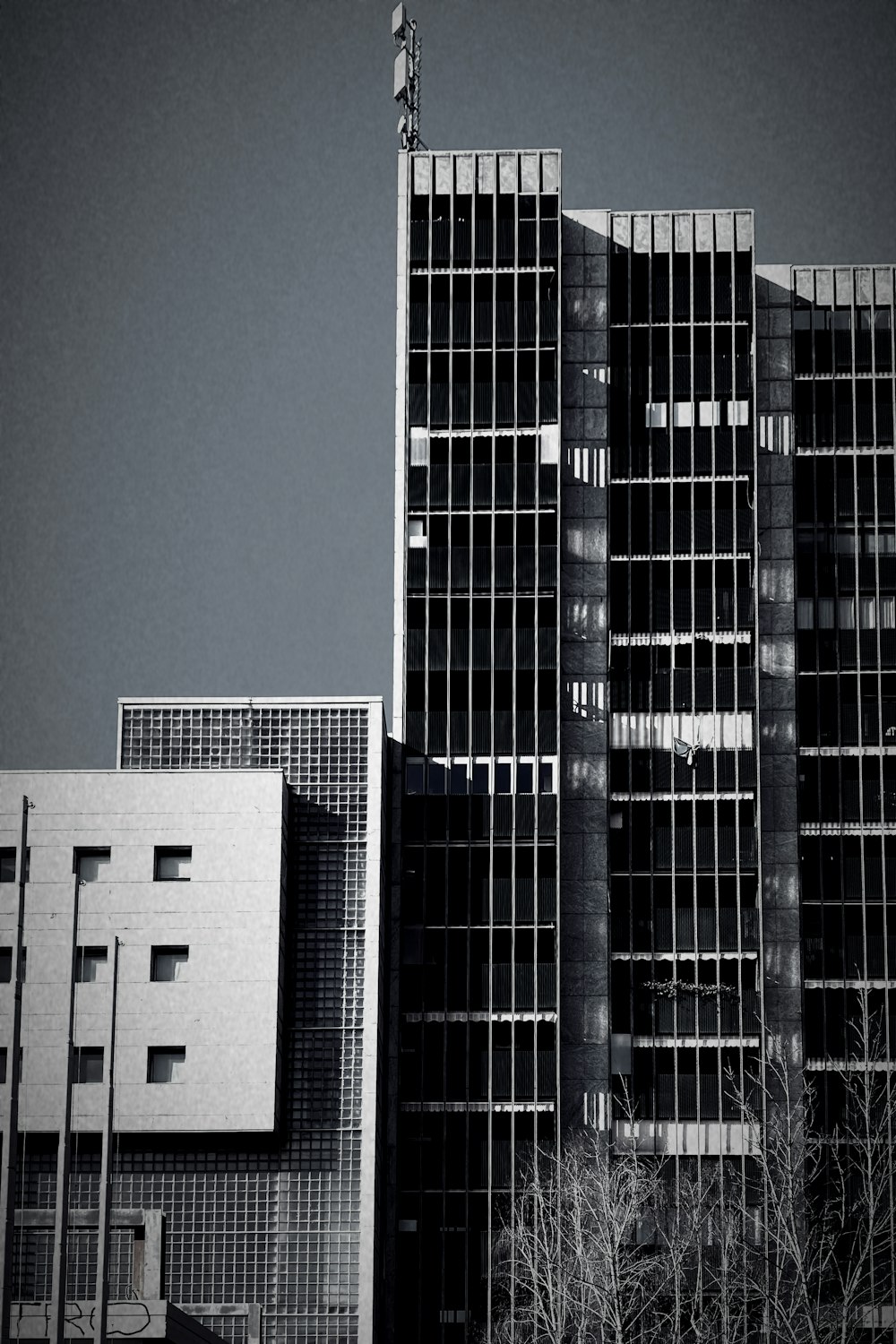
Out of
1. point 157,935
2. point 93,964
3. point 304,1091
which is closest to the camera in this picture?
point 157,935

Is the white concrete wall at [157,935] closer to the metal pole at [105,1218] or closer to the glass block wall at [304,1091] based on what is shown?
the glass block wall at [304,1091]

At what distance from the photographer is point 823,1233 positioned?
103 m

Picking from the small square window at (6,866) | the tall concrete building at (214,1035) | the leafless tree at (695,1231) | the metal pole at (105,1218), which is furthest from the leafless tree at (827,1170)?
the small square window at (6,866)

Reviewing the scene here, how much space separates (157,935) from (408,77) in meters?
48.8

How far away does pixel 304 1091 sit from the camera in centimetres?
10488

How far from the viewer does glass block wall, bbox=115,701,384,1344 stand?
102 meters

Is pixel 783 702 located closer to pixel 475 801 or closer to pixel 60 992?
pixel 475 801

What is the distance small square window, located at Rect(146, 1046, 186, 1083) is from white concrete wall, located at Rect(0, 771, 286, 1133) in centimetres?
27

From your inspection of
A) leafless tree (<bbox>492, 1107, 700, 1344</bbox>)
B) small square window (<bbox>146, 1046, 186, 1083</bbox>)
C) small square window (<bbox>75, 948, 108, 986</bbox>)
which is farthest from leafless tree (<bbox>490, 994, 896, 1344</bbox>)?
small square window (<bbox>75, 948, 108, 986</bbox>)

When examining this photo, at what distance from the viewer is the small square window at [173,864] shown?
10556cm

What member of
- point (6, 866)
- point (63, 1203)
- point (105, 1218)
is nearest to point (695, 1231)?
point (6, 866)

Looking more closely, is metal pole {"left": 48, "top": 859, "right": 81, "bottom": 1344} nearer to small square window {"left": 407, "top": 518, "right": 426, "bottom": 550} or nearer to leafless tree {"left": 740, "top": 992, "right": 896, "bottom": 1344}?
leafless tree {"left": 740, "top": 992, "right": 896, "bottom": 1344}

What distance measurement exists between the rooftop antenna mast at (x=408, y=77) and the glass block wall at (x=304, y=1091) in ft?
106

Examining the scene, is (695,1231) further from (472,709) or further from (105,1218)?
(105,1218)
